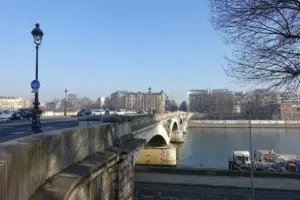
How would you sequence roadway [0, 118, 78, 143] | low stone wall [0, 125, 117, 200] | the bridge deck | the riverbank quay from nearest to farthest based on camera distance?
1. low stone wall [0, 125, 117, 200]
2. roadway [0, 118, 78, 143]
3. the bridge deck
4. the riverbank quay

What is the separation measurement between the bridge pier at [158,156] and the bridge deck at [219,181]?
15693 mm

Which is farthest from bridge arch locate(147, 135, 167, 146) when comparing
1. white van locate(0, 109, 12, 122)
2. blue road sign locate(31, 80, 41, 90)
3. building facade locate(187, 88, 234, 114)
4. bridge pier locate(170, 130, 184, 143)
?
building facade locate(187, 88, 234, 114)

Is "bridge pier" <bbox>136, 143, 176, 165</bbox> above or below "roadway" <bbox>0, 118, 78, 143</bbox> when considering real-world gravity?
below

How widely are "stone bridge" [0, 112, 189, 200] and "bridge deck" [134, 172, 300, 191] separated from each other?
63.6 ft

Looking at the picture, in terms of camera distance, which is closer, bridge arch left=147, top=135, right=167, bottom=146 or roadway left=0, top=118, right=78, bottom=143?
roadway left=0, top=118, right=78, bottom=143

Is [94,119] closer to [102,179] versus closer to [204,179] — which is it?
[102,179]

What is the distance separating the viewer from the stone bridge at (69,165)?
13.8ft

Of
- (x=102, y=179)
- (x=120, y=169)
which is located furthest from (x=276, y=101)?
(x=102, y=179)

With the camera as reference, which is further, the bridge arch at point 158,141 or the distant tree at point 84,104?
the distant tree at point 84,104

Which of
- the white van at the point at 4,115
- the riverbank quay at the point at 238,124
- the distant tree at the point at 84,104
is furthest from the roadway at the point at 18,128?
the distant tree at the point at 84,104

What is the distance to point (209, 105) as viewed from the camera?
520ft

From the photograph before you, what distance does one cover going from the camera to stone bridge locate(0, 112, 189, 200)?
4.19 metres

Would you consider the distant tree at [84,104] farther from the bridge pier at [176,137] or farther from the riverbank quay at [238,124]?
the bridge pier at [176,137]

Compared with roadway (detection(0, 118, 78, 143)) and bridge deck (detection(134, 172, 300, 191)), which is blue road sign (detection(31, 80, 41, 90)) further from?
bridge deck (detection(134, 172, 300, 191))
